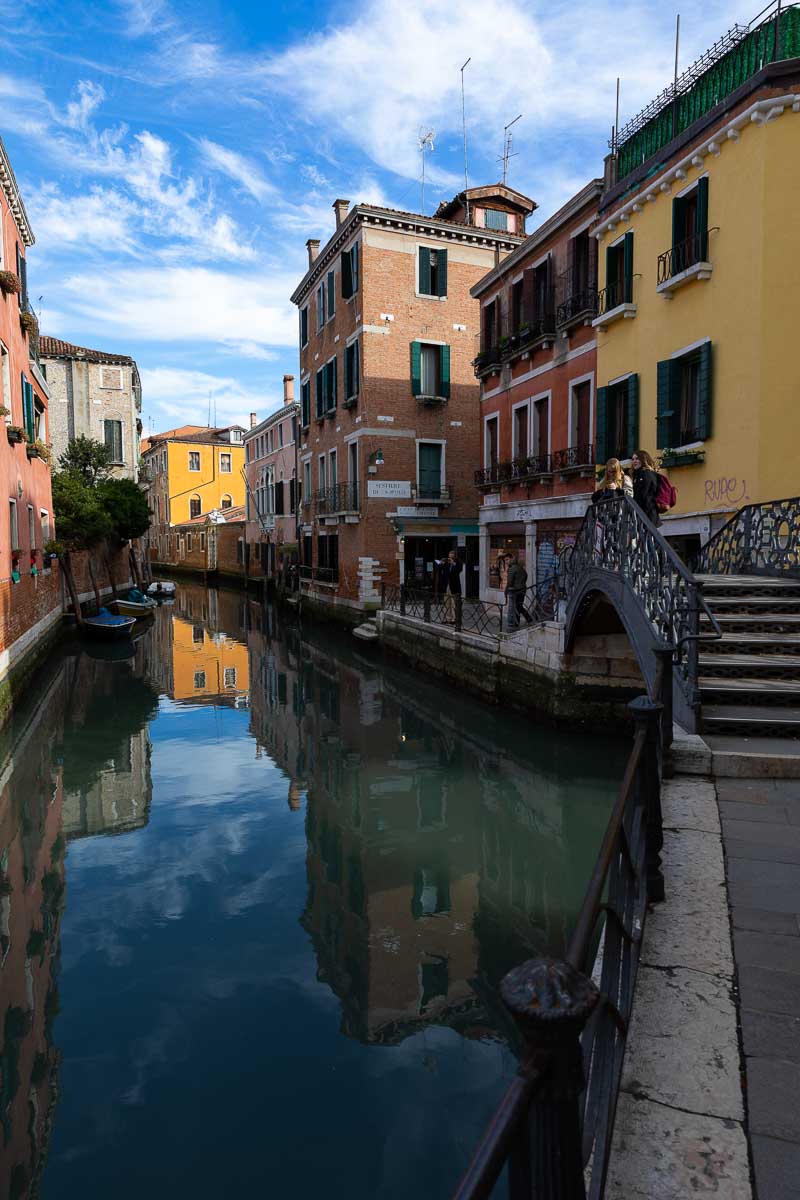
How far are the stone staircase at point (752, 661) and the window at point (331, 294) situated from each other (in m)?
21.2

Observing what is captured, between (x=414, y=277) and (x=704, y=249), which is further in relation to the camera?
(x=414, y=277)

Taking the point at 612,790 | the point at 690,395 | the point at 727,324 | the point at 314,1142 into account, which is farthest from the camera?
the point at 690,395

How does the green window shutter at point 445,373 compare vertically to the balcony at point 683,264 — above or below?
above

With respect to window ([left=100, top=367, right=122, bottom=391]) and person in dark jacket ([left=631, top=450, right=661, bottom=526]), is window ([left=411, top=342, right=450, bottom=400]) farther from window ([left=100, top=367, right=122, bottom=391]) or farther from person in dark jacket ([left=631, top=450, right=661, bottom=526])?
window ([left=100, top=367, right=122, bottom=391])

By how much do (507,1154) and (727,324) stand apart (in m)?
12.0

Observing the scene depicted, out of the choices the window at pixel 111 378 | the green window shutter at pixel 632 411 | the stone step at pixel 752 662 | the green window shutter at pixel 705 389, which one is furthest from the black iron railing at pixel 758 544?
the window at pixel 111 378

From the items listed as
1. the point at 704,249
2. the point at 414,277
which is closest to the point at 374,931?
the point at 704,249

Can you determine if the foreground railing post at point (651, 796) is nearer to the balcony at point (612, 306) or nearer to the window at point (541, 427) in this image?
the balcony at point (612, 306)

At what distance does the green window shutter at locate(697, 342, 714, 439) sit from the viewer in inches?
455

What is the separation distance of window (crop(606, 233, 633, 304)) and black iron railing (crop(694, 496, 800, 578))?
5.34 metres

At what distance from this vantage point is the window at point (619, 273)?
44.9 ft

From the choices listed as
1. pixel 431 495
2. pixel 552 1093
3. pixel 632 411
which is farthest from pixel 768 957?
pixel 431 495

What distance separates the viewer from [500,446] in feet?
64.4

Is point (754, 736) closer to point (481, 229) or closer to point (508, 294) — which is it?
point (508, 294)
